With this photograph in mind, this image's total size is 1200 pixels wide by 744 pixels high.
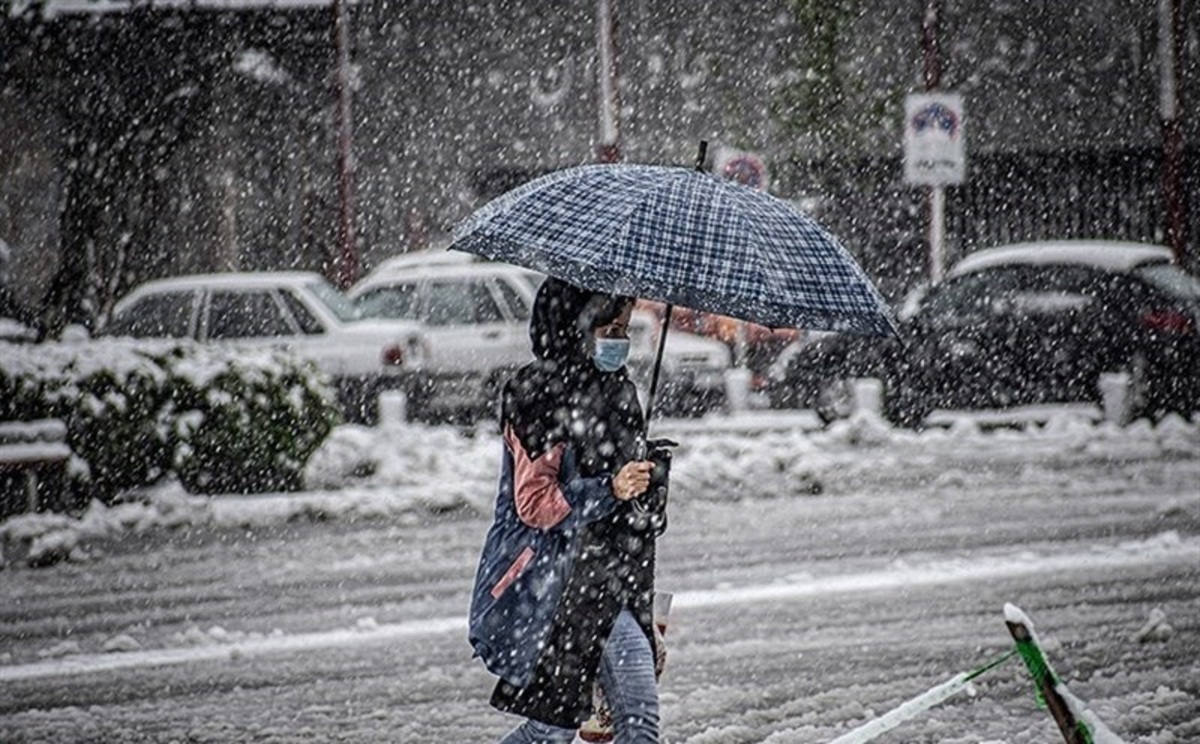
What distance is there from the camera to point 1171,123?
2216 cm

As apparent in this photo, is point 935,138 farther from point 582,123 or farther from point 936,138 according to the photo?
point 582,123

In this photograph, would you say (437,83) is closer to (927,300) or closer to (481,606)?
(927,300)

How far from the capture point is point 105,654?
7.44 metres

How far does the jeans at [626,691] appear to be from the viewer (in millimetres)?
3893

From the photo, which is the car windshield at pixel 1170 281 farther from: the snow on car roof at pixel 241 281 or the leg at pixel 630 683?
the leg at pixel 630 683

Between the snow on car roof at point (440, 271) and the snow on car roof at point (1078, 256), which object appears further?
the snow on car roof at point (440, 271)

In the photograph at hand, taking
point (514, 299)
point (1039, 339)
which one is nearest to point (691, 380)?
point (514, 299)

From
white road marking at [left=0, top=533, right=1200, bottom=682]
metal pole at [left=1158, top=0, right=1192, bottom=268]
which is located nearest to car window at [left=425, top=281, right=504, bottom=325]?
white road marking at [left=0, top=533, right=1200, bottom=682]

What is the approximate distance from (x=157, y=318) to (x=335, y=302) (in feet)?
5.61

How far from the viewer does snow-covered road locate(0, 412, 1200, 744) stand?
20.2ft

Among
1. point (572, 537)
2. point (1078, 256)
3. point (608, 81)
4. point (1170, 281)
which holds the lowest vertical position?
point (572, 537)

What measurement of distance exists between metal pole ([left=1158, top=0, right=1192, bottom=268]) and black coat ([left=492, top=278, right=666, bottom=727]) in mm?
19575

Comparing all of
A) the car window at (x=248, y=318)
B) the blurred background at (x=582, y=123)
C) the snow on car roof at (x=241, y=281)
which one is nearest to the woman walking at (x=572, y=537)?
the car window at (x=248, y=318)

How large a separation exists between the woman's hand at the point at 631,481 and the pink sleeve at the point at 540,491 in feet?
0.41
